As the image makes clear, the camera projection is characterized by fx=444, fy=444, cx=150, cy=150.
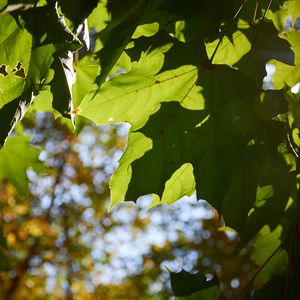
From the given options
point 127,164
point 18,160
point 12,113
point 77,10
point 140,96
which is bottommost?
point 18,160

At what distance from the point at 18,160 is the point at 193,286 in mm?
1599

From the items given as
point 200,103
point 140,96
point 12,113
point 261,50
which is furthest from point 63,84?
point 261,50

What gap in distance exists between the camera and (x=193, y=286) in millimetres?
1338

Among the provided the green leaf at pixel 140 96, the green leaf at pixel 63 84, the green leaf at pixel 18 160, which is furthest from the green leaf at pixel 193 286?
the green leaf at pixel 18 160

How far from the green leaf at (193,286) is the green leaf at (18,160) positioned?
59.0 inches

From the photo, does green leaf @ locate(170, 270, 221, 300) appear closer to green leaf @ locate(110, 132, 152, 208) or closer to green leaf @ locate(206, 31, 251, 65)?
green leaf @ locate(110, 132, 152, 208)

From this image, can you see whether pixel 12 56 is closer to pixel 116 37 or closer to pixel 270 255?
pixel 116 37

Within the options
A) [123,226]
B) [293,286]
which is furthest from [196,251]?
[293,286]

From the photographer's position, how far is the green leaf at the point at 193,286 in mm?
1327

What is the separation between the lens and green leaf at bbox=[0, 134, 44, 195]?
101 inches

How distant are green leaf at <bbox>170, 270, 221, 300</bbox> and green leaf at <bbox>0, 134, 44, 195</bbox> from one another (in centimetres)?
150

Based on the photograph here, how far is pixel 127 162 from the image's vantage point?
1.39 metres

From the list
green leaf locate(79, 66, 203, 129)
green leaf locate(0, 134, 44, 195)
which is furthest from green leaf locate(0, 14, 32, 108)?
green leaf locate(0, 134, 44, 195)

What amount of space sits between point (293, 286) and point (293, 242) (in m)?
0.14
